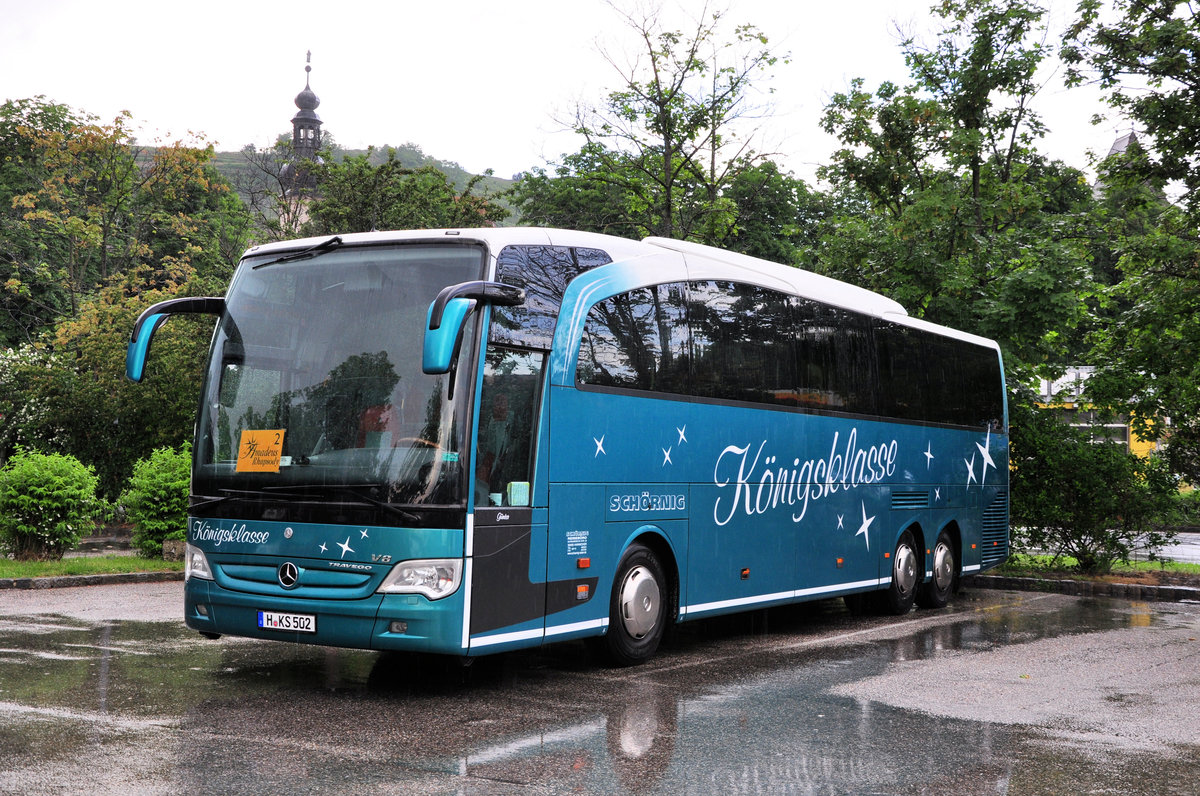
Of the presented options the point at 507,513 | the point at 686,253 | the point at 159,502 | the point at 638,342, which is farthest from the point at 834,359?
the point at 159,502

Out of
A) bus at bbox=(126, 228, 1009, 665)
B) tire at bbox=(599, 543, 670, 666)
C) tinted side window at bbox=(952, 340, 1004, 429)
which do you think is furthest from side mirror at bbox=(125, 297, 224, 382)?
tinted side window at bbox=(952, 340, 1004, 429)

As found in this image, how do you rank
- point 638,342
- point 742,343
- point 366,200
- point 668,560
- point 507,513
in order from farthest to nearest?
1. point 366,200
2. point 742,343
3. point 668,560
4. point 638,342
5. point 507,513

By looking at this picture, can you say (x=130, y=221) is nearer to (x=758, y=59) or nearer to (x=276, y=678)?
(x=758, y=59)

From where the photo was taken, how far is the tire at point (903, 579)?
1466 cm

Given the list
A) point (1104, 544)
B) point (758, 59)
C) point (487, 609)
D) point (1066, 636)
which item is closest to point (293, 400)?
point (487, 609)

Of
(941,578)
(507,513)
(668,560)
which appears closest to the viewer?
(507,513)

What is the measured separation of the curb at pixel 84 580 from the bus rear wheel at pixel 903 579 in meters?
9.43

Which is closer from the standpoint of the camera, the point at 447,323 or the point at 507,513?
the point at 447,323

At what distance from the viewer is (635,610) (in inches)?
393

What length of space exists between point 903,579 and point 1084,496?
6.11 meters

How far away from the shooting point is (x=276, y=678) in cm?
901

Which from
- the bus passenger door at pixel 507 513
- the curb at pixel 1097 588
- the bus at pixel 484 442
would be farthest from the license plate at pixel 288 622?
the curb at pixel 1097 588

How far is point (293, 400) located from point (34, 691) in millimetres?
2619

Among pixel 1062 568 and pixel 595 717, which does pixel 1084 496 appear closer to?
pixel 1062 568
